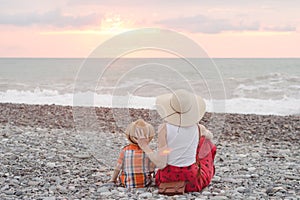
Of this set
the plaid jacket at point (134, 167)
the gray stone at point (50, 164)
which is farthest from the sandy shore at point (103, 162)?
the plaid jacket at point (134, 167)

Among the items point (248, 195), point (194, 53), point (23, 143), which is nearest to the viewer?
point (194, 53)

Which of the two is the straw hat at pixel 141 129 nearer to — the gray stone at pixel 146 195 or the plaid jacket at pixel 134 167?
the plaid jacket at pixel 134 167

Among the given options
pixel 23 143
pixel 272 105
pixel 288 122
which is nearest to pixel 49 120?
pixel 23 143

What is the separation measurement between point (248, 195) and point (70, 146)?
3.94m

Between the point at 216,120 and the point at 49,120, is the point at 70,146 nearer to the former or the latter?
the point at 216,120

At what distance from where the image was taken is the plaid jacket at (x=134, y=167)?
5191 millimetres

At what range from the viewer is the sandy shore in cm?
528

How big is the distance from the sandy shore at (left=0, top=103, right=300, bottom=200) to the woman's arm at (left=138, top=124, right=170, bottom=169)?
1.16 feet

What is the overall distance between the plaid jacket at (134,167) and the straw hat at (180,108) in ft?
2.02

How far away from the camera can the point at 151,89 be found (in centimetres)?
527

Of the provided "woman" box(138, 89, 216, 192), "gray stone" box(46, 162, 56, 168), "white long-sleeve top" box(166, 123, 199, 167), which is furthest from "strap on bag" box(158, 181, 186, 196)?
"gray stone" box(46, 162, 56, 168)

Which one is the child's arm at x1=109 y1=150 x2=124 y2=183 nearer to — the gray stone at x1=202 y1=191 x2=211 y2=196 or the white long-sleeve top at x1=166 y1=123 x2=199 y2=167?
the white long-sleeve top at x1=166 y1=123 x2=199 y2=167

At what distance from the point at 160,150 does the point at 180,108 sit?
48 centimetres

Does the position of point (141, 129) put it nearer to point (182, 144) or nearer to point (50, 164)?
point (182, 144)
